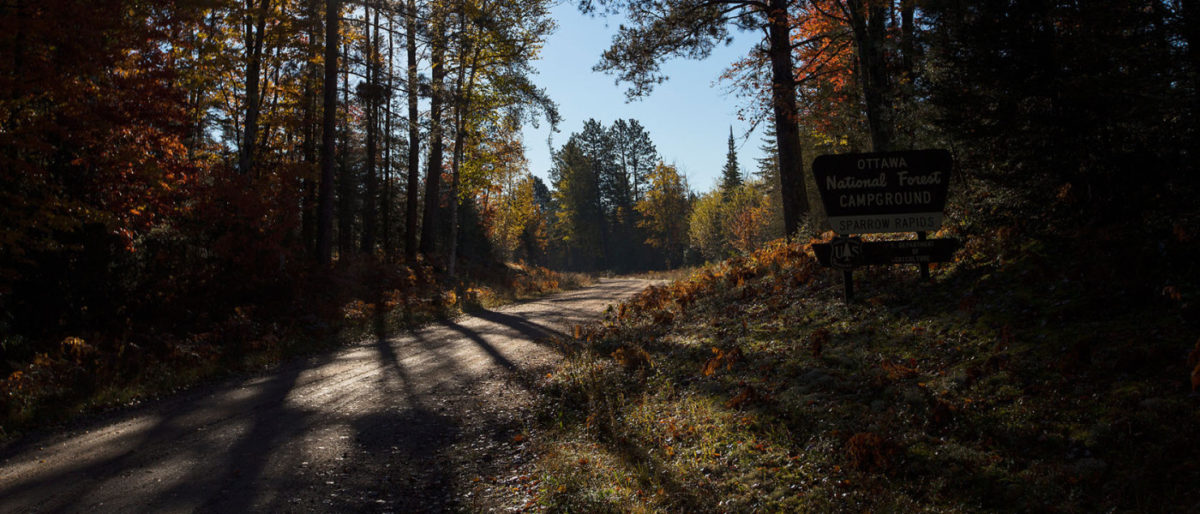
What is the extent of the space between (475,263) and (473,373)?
23.9 meters

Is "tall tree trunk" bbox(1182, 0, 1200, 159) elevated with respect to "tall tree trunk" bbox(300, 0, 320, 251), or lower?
lower

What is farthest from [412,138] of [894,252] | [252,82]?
[894,252]

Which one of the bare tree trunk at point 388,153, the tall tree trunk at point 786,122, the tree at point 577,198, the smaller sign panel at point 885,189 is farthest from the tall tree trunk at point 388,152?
the tree at point 577,198

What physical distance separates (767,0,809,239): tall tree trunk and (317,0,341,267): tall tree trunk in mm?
13537

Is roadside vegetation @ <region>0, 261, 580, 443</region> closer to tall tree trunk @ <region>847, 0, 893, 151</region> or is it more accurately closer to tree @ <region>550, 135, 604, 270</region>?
tall tree trunk @ <region>847, 0, 893, 151</region>

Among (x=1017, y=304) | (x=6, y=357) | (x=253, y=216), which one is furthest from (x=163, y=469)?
(x=253, y=216)

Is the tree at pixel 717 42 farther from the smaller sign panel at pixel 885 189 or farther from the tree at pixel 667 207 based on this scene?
the tree at pixel 667 207

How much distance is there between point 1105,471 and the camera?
12.3ft

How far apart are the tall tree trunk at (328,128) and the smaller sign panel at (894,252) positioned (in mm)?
16328

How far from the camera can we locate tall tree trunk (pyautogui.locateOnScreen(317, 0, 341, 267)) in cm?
1883

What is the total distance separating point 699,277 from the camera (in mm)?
15430

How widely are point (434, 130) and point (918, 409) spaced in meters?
21.7

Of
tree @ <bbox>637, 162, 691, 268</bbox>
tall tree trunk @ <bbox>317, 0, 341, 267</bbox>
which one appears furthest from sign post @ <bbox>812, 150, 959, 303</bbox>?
tree @ <bbox>637, 162, 691, 268</bbox>

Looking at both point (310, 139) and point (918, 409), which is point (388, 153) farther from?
point (918, 409)
